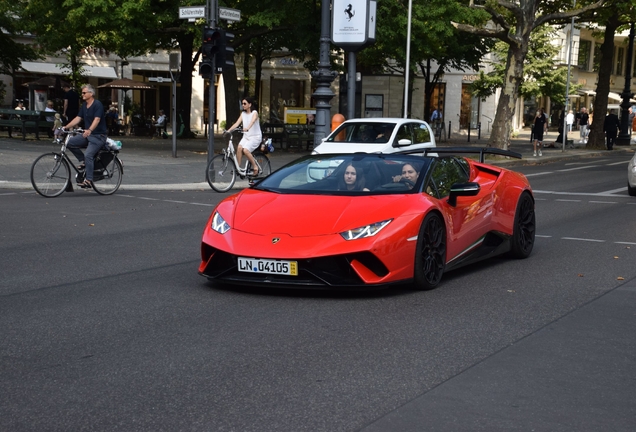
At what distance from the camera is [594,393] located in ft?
17.4

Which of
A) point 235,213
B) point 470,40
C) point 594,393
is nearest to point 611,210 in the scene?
point 235,213

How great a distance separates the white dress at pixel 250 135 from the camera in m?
19.2

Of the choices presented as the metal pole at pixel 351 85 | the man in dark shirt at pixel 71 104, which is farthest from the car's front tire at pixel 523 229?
the man in dark shirt at pixel 71 104

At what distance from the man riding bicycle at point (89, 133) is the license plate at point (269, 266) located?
9.44m

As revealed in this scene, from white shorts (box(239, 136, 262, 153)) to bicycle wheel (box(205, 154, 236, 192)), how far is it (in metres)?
0.41

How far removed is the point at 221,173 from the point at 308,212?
11055 mm

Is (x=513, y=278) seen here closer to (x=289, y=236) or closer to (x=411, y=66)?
(x=289, y=236)

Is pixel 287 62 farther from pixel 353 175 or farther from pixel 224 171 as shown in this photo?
pixel 353 175

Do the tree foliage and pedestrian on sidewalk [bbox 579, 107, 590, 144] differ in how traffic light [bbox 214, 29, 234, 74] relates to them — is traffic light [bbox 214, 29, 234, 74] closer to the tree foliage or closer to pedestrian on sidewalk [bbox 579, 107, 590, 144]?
pedestrian on sidewalk [bbox 579, 107, 590, 144]

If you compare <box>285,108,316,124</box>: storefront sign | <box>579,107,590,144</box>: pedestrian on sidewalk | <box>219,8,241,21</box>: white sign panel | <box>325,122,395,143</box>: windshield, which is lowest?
Answer: <box>579,107,590,144</box>: pedestrian on sidewalk

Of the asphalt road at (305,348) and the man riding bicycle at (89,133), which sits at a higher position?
the man riding bicycle at (89,133)

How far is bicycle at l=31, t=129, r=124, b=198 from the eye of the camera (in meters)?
16.4

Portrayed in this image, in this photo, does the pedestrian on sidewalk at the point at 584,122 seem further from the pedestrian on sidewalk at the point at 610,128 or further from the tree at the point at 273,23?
the tree at the point at 273,23

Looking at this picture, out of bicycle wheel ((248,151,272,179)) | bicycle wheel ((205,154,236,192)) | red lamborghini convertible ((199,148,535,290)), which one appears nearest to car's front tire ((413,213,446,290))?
red lamborghini convertible ((199,148,535,290))
